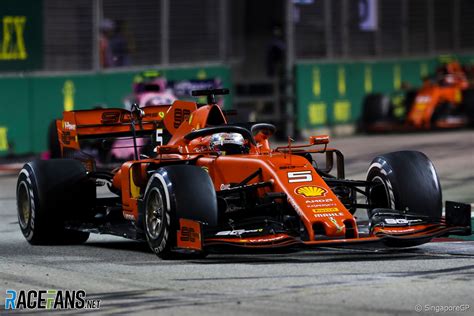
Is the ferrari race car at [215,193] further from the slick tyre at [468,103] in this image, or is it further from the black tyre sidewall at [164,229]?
the slick tyre at [468,103]

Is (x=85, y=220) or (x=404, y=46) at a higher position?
(x=404, y=46)

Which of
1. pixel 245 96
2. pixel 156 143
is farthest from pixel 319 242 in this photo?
pixel 245 96

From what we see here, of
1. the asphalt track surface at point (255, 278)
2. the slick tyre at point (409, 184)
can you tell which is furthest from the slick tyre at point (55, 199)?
the slick tyre at point (409, 184)

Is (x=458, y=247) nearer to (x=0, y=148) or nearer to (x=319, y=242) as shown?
(x=319, y=242)

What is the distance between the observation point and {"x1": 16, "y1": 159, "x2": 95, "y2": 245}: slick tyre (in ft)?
38.9

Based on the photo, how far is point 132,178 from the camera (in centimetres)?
1125

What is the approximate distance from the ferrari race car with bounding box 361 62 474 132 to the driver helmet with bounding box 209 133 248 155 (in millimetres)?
16166

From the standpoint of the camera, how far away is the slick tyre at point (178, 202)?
10.0 meters

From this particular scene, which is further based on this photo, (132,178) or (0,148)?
(0,148)

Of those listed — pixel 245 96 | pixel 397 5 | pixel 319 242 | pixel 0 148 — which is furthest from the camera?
pixel 397 5

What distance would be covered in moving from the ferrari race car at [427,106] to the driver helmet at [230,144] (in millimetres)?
16166

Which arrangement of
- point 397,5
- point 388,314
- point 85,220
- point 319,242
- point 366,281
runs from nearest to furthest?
point 388,314 → point 366,281 → point 319,242 → point 85,220 → point 397,5

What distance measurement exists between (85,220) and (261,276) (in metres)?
3.15

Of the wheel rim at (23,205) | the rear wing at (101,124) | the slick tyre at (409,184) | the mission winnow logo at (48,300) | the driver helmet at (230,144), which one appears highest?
the rear wing at (101,124)
